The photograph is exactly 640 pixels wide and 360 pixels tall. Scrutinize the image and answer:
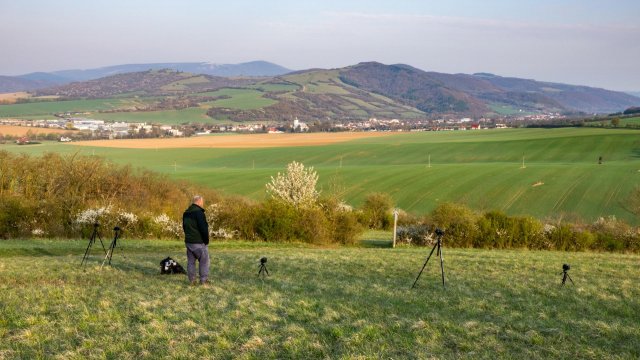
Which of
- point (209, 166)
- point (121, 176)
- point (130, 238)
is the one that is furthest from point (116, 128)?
point (130, 238)

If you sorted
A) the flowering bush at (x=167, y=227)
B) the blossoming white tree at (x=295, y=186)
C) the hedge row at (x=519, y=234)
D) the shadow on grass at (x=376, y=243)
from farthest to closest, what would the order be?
1. the blossoming white tree at (x=295, y=186)
2. the shadow on grass at (x=376, y=243)
3. the flowering bush at (x=167, y=227)
4. the hedge row at (x=519, y=234)

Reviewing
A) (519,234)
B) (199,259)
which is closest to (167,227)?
(199,259)

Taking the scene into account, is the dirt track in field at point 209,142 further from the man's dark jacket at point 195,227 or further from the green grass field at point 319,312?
the man's dark jacket at point 195,227

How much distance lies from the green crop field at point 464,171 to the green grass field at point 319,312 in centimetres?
2455

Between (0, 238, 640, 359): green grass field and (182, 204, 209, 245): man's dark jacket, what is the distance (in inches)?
51.5

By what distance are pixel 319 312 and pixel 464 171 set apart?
188 feet

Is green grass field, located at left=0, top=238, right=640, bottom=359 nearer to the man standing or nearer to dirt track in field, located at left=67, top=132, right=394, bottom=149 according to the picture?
the man standing

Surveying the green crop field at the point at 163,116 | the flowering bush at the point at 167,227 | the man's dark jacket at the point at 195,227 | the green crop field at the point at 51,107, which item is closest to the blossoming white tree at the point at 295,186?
the flowering bush at the point at 167,227

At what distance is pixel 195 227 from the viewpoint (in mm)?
14852

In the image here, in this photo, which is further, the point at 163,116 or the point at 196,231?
the point at 163,116

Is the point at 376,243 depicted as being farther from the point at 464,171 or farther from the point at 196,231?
the point at 464,171

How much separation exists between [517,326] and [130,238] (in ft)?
77.2

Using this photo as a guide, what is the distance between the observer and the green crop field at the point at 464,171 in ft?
173

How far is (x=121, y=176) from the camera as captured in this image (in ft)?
126
